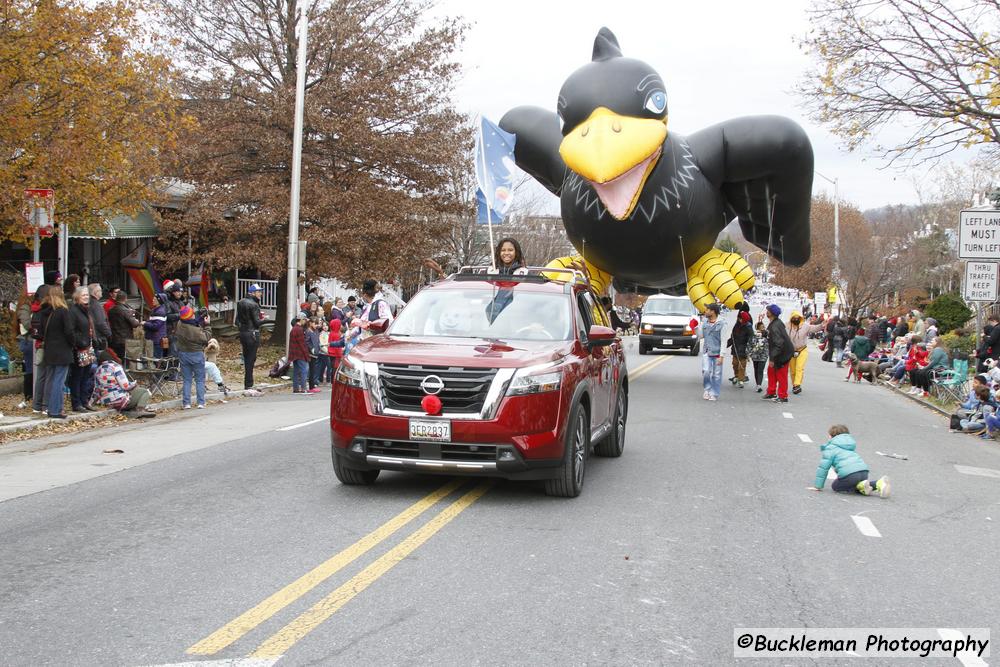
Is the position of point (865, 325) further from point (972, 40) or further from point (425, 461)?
point (425, 461)

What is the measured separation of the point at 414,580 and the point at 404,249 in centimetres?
2140

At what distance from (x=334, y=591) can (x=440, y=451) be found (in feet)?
6.69

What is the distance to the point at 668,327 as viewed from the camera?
3011 centimetres

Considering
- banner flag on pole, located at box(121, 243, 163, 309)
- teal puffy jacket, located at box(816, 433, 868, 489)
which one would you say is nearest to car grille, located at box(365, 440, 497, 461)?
teal puffy jacket, located at box(816, 433, 868, 489)

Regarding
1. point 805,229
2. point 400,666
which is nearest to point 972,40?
point 805,229

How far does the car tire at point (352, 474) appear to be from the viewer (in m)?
7.70

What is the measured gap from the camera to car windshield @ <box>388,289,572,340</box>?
26.6 ft

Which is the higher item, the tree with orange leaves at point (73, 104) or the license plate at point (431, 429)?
the tree with orange leaves at point (73, 104)

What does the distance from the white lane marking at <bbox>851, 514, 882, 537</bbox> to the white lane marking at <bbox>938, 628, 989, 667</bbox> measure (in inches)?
84.8

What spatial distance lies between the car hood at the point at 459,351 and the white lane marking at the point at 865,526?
2635 millimetres

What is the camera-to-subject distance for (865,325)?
34.4 m

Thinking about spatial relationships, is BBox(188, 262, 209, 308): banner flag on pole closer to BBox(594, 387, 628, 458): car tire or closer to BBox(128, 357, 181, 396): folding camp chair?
BBox(128, 357, 181, 396): folding camp chair

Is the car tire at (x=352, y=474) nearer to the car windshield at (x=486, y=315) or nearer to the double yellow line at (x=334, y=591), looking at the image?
the double yellow line at (x=334, y=591)

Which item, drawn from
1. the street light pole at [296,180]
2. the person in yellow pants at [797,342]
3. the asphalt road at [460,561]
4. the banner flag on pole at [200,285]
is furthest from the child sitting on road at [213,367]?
the banner flag on pole at [200,285]
